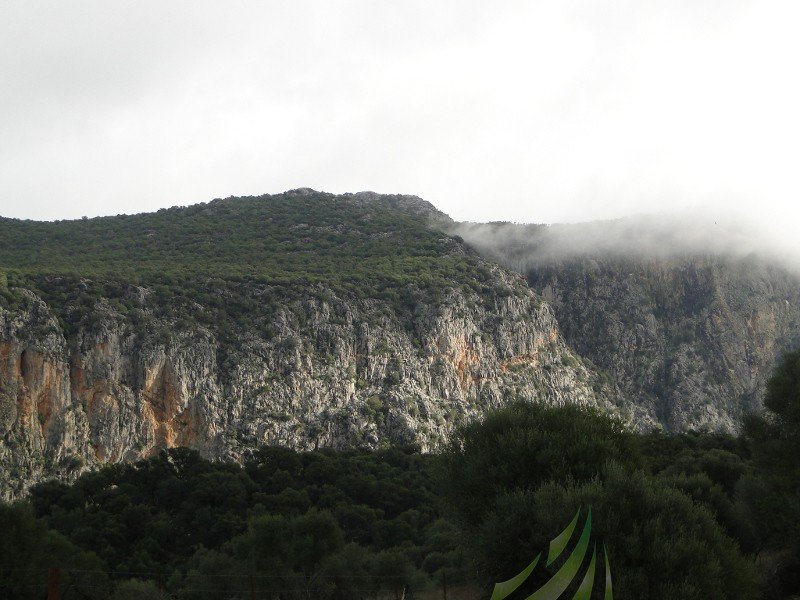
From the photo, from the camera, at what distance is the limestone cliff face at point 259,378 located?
50.7 metres

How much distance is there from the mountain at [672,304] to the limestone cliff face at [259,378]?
9.08m

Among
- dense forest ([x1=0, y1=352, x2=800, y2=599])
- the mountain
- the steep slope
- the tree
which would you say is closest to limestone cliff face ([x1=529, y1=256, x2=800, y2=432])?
the mountain

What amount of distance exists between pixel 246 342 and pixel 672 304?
5252 cm

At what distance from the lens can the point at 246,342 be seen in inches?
2431

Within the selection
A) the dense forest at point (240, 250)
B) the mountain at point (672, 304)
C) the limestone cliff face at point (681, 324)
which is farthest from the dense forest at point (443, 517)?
the mountain at point (672, 304)

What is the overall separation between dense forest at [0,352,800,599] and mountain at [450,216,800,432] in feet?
111

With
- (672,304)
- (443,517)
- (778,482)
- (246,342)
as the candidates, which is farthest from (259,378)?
(672,304)

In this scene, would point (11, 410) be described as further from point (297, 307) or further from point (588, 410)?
point (588, 410)

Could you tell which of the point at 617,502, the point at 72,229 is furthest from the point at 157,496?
the point at 72,229

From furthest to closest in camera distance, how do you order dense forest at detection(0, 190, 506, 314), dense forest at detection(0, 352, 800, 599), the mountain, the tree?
the mountain, dense forest at detection(0, 190, 506, 314), the tree, dense forest at detection(0, 352, 800, 599)

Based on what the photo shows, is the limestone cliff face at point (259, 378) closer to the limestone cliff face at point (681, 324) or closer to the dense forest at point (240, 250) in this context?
the dense forest at point (240, 250)

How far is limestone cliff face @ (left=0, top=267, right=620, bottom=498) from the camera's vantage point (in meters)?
50.7

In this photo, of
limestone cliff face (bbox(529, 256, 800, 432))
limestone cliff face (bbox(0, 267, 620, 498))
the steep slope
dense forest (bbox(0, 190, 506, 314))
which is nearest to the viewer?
limestone cliff face (bbox(0, 267, 620, 498))

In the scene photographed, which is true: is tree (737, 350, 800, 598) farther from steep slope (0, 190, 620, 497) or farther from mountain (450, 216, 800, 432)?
mountain (450, 216, 800, 432)
